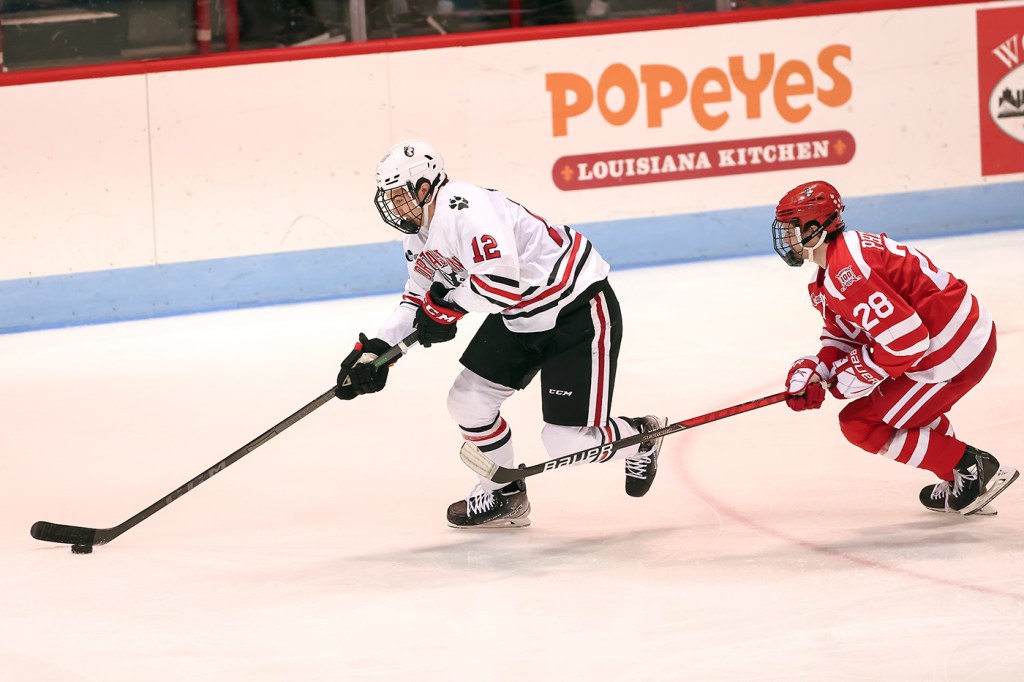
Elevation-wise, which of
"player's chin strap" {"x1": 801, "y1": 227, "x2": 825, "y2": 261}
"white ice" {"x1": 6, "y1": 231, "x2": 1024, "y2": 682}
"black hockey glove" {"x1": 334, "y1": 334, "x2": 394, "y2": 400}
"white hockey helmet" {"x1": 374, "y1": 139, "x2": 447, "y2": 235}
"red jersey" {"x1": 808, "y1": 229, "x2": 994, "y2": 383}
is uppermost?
"white hockey helmet" {"x1": 374, "y1": 139, "x2": 447, "y2": 235}

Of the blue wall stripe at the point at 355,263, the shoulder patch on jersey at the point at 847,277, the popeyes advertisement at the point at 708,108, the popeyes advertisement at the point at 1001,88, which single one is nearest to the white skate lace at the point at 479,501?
the shoulder patch on jersey at the point at 847,277

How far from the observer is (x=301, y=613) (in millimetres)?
2938

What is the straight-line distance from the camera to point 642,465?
342cm

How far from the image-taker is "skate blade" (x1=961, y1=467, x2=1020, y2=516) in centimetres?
329

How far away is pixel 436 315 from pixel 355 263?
3616 mm

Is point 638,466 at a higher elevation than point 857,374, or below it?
below

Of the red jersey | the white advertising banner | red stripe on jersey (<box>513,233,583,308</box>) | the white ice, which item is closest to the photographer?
the white ice

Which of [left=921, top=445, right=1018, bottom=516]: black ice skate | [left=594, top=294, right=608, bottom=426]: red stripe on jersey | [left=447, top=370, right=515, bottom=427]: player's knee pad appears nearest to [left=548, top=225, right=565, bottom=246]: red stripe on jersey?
[left=594, top=294, right=608, bottom=426]: red stripe on jersey

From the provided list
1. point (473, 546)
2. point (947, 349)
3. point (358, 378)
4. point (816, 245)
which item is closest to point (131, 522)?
point (358, 378)

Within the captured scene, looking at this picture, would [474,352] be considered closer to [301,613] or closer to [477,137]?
[301,613]

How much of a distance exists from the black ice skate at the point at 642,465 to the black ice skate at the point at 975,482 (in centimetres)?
70

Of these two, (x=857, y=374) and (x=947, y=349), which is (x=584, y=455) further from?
(x=947, y=349)

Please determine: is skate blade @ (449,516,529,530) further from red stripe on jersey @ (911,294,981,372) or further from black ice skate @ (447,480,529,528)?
red stripe on jersey @ (911,294,981,372)

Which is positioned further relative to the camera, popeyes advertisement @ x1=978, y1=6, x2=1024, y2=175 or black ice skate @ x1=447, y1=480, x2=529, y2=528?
popeyes advertisement @ x1=978, y1=6, x2=1024, y2=175
